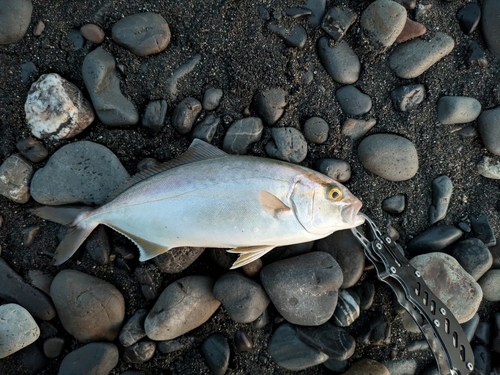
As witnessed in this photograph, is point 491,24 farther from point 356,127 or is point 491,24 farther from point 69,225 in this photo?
point 69,225

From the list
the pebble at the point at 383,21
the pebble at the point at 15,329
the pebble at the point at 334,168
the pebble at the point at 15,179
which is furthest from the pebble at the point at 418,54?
the pebble at the point at 15,329

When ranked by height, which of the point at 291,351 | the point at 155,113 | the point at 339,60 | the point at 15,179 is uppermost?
the point at 339,60

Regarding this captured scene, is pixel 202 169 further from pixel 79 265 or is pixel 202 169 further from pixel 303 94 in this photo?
pixel 79 265

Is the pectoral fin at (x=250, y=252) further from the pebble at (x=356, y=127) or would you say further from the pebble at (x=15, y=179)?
the pebble at (x=15, y=179)

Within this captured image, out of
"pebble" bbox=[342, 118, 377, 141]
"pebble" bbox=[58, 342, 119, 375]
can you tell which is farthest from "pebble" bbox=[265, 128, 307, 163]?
"pebble" bbox=[58, 342, 119, 375]

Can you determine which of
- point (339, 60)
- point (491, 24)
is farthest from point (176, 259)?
point (491, 24)

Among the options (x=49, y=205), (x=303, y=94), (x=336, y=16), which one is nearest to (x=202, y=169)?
(x=303, y=94)
